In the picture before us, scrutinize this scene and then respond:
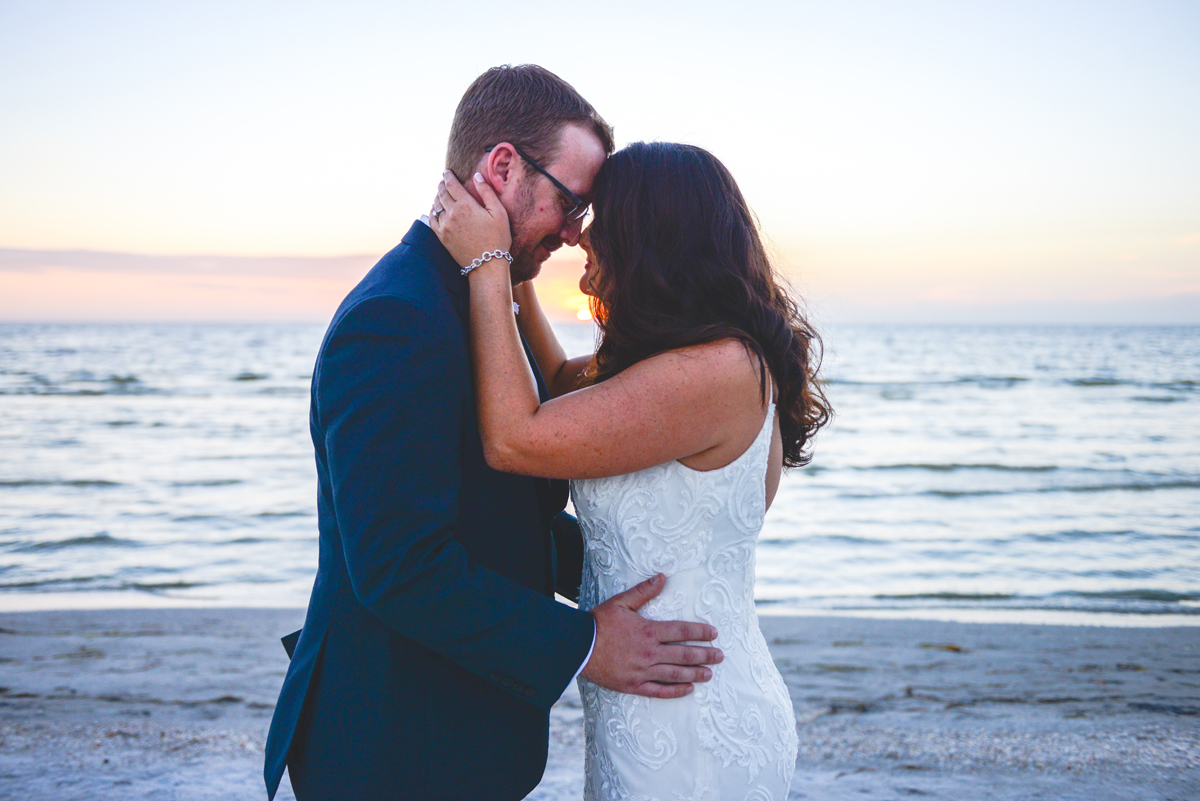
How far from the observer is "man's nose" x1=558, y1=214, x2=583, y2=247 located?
6.78 ft

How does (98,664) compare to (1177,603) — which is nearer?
(98,664)

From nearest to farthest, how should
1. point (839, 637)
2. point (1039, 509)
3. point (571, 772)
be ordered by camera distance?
point (571, 772), point (839, 637), point (1039, 509)

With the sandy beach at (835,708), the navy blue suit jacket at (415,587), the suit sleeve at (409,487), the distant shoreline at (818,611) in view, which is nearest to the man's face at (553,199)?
the navy blue suit jacket at (415,587)

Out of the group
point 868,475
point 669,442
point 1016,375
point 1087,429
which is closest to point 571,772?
point 669,442

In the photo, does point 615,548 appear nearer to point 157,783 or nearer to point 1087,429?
point 157,783

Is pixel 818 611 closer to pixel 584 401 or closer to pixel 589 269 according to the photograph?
pixel 589 269

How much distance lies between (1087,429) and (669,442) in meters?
20.2

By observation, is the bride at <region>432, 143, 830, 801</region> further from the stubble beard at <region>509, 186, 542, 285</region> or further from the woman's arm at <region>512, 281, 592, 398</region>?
the woman's arm at <region>512, 281, 592, 398</region>

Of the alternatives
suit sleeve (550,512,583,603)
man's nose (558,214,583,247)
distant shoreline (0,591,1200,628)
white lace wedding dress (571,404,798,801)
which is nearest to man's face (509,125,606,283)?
man's nose (558,214,583,247)

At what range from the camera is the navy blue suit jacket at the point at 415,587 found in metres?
1.52

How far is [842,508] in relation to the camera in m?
11.4

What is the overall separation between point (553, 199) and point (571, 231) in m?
0.12

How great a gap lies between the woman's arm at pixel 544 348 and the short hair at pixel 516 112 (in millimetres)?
692

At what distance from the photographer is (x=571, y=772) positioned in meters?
3.93
